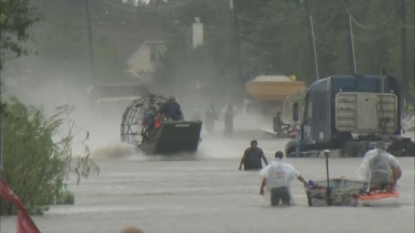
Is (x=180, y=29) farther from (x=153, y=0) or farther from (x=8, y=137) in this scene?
(x=8, y=137)

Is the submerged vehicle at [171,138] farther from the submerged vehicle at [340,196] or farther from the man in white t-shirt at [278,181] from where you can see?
the submerged vehicle at [340,196]

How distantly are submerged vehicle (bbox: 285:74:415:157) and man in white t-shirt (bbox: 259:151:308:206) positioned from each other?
17066mm

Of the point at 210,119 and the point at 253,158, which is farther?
the point at 210,119

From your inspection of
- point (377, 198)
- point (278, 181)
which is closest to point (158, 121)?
point (278, 181)

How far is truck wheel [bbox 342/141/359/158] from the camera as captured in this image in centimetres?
4391

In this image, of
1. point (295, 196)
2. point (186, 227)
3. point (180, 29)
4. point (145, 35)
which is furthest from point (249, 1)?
point (186, 227)

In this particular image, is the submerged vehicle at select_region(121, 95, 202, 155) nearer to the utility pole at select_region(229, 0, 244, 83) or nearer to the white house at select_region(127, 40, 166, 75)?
the utility pole at select_region(229, 0, 244, 83)

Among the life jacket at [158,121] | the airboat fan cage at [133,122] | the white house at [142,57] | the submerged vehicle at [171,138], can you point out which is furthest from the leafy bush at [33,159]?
the white house at [142,57]

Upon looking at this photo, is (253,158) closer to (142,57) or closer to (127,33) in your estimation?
(127,33)

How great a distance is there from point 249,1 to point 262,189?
186 feet

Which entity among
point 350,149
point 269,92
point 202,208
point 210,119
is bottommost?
point 210,119

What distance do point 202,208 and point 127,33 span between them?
9371 centimetres

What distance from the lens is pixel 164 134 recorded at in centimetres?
4588

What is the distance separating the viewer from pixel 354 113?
45688 mm
